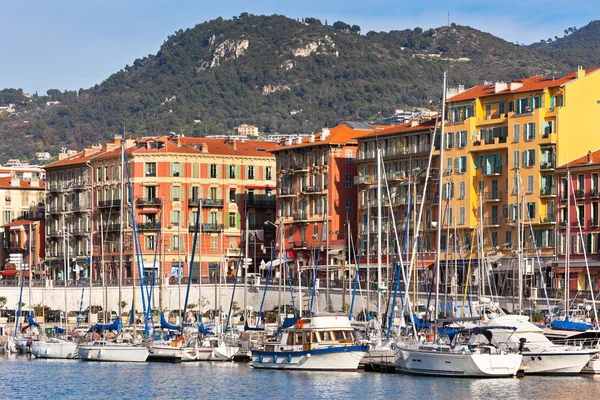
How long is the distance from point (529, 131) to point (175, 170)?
141 ft

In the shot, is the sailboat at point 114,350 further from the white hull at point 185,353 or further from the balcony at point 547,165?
the balcony at point 547,165

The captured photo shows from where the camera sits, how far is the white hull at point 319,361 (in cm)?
8356

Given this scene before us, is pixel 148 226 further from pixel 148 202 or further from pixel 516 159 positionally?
pixel 516 159

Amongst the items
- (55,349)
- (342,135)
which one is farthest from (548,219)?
(55,349)

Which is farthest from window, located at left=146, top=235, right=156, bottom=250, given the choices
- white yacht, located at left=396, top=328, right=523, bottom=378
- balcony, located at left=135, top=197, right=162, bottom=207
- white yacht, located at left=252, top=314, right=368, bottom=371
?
white yacht, located at left=396, top=328, right=523, bottom=378

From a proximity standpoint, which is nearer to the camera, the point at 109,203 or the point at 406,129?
the point at 406,129

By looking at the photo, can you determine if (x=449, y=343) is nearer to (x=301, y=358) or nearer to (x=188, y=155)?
(x=301, y=358)

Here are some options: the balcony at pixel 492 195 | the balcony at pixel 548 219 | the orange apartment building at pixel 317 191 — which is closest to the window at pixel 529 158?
the balcony at pixel 492 195

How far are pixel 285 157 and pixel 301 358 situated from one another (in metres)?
70.4

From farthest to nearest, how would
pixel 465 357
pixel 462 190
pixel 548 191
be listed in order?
1. pixel 462 190
2. pixel 548 191
3. pixel 465 357

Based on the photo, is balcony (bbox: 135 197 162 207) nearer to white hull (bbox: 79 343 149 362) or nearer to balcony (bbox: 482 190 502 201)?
balcony (bbox: 482 190 502 201)

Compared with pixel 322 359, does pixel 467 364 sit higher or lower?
lower

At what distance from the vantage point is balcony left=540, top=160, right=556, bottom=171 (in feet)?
408

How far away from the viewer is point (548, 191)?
12419cm
